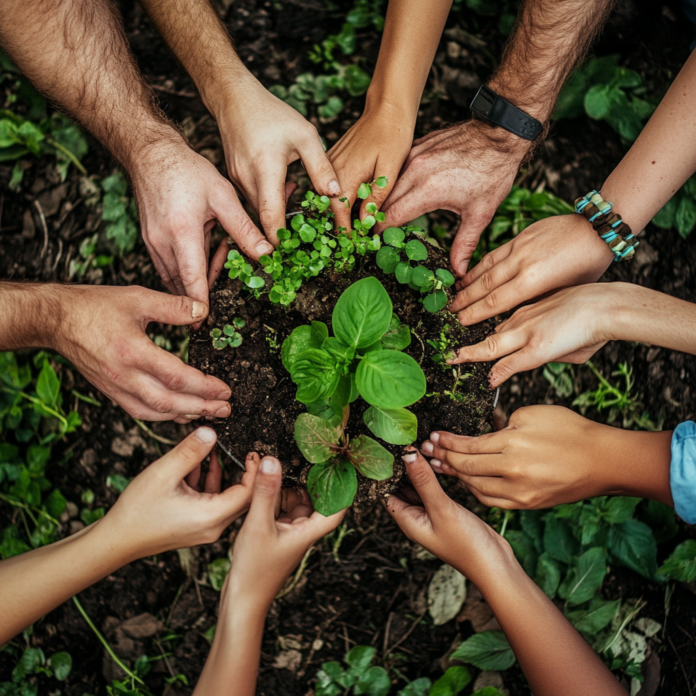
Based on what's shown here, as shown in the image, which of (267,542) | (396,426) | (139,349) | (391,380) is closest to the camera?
(391,380)

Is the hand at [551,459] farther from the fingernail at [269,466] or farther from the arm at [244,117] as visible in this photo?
the arm at [244,117]

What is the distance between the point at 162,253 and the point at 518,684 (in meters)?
2.09

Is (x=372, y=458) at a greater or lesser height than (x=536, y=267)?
lesser

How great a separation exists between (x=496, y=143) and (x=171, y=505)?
1.61 m

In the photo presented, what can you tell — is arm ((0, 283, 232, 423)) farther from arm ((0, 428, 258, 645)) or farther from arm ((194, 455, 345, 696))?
arm ((194, 455, 345, 696))

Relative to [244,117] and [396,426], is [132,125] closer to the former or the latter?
[244,117]

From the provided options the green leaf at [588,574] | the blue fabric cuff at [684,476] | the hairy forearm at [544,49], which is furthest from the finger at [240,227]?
the green leaf at [588,574]

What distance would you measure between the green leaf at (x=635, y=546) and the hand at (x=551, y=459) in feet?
1.12

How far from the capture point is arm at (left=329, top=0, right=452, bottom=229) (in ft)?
5.42

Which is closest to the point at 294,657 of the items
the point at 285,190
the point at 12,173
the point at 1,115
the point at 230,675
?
the point at 230,675

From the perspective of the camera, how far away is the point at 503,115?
1718 millimetres

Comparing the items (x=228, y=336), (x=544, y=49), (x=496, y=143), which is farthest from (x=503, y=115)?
(x=228, y=336)

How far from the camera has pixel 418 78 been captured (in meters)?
1.72

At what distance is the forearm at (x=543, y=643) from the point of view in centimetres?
156
